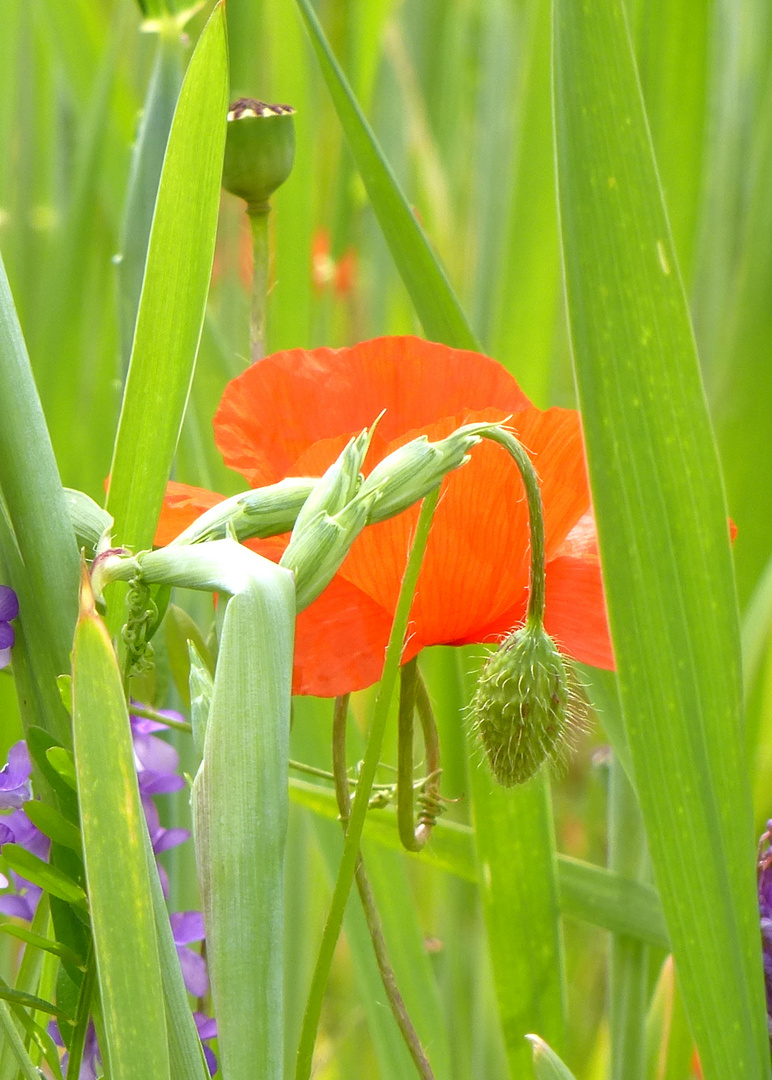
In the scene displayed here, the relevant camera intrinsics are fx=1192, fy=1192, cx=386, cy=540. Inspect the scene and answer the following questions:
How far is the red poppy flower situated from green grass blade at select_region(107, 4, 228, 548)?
0.05ft

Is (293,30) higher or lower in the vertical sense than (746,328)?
higher

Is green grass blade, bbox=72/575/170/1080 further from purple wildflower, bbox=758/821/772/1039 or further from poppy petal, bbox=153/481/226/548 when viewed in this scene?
purple wildflower, bbox=758/821/772/1039

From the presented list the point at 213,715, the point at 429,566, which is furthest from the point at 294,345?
the point at 213,715

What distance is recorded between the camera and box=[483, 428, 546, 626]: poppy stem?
241mm

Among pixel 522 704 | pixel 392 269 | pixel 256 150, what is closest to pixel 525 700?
pixel 522 704

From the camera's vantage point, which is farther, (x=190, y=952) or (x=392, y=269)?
(x=392, y=269)

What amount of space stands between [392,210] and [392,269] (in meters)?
0.49

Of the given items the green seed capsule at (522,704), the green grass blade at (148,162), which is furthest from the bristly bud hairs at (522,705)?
the green grass blade at (148,162)

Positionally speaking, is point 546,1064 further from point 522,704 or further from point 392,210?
point 392,210

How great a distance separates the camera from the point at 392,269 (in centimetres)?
86

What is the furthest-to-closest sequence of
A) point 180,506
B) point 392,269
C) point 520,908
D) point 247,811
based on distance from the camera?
point 392,269, point 520,908, point 180,506, point 247,811

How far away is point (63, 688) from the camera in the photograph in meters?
0.24

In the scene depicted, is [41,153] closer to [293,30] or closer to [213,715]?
[293,30]

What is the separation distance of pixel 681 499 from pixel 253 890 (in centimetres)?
15
